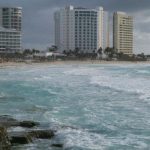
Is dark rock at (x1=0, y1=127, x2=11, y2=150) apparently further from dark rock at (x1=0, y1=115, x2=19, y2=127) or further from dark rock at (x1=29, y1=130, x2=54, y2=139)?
dark rock at (x1=0, y1=115, x2=19, y2=127)

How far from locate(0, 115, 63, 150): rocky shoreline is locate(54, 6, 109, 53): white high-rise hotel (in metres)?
165

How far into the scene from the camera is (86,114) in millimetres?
21922

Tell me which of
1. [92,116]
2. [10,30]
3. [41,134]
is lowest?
[92,116]

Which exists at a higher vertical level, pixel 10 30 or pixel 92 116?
pixel 10 30

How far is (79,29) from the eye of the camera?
7387 inches

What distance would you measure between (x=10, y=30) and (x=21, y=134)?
488 feet

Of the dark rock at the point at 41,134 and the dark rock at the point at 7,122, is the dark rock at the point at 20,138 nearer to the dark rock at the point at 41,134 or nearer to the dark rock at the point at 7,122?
the dark rock at the point at 41,134

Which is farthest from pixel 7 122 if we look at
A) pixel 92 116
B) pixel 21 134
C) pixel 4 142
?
pixel 4 142

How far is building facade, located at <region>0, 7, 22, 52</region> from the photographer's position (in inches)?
6260

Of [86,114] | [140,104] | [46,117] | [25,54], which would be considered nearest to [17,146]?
[46,117]

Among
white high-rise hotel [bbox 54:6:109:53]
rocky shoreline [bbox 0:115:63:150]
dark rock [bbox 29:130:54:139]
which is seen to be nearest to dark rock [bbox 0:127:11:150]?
rocky shoreline [bbox 0:115:63:150]

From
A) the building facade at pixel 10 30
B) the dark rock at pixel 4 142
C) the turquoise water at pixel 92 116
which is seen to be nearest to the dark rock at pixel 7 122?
the turquoise water at pixel 92 116

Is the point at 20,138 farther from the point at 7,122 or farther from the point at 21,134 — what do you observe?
the point at 7,122

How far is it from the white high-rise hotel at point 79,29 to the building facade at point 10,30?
56.3ft
